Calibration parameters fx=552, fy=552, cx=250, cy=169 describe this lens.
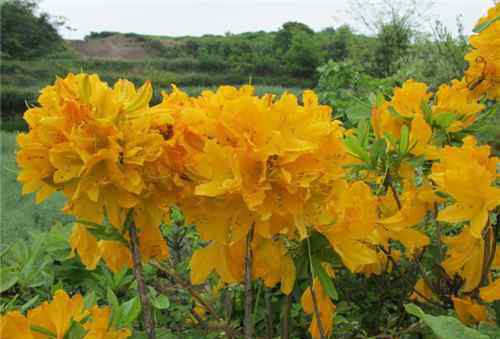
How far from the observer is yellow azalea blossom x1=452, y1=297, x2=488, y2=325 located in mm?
780

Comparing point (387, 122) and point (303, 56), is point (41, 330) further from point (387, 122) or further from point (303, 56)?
point (303, 56)

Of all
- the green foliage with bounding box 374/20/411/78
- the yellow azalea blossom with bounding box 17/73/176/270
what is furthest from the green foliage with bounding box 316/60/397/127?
the green foliage with bounding box 374/20/411/78

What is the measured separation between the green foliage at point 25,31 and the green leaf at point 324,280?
16106 millimetres

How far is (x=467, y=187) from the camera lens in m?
0.70

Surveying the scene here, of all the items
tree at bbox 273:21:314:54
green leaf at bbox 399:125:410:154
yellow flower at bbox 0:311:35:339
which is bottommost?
yellow flower at bbox 0:311:35:339

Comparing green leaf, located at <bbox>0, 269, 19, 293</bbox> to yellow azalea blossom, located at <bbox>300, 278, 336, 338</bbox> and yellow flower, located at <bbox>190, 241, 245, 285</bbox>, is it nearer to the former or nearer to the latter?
yellow flower, located at <bbox>190, 241, 245, 285</bbox>

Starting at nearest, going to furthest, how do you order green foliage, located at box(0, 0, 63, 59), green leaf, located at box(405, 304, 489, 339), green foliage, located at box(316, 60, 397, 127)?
1. green leaf, located at box(405, 304, 489, 339)
2. green foliage, located at box(316, 60, 397, 127)
3. green foliage, located at box(0, 0, 63, 59)

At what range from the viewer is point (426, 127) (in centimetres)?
82

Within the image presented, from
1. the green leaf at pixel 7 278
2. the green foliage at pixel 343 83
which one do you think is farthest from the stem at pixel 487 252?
the green foliage at pixel 343 83

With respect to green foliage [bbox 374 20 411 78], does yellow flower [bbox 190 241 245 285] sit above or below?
below

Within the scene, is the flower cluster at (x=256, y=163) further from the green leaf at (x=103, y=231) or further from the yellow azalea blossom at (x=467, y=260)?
the yellow azalea blossom at (x=467, y=260)

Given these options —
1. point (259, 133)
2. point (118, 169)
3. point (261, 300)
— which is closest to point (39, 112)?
point (118, 169)

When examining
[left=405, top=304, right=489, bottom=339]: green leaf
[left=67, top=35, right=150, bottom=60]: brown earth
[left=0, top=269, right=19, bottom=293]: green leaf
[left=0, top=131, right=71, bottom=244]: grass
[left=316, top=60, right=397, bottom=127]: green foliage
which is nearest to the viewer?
[left=405, top=304, right=489, bottom=339]: green leaf

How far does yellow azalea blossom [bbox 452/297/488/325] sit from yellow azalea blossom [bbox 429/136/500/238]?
15 centimetres
